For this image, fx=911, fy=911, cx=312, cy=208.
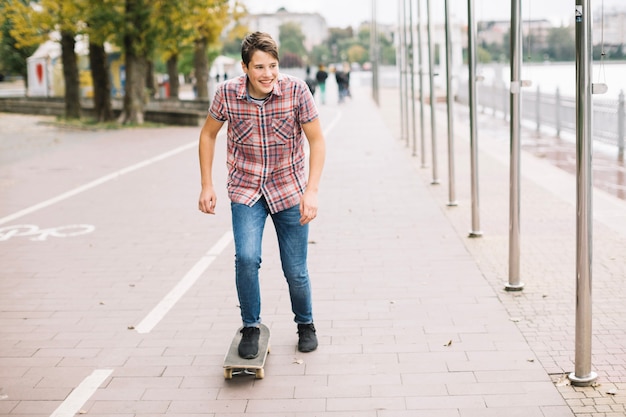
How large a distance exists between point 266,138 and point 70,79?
27.9 meters

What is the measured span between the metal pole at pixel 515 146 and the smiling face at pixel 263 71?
2377 millimetres

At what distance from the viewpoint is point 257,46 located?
4.56 meters

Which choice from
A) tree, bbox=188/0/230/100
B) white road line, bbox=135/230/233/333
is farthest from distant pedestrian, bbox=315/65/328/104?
white road line, bbox=135/230/233/333

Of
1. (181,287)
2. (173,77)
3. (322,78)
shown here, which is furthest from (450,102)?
(173,77)

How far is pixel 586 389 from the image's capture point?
14.7 ft

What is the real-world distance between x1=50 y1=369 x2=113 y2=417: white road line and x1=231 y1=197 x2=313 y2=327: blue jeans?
0.82 metres

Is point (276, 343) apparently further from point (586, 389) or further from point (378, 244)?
point (378, 244)

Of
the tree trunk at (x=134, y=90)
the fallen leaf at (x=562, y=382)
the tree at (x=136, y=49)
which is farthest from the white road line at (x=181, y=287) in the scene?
the tree trunk at (x=134, y=90)

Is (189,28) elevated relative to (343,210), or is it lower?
elevated

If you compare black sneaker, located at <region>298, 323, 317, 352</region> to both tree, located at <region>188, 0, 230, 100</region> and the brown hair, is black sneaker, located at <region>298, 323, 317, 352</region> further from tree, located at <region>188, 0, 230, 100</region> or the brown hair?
tree, located at <region>188, 0, 230, 100</region>

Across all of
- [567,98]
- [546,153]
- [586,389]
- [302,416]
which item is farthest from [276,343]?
[567,98]

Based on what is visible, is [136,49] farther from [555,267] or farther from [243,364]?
[243,364]

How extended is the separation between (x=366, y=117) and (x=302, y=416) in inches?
1008

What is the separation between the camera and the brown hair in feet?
15.0
